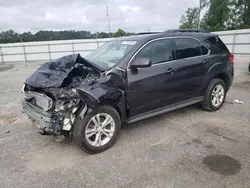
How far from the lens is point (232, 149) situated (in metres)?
3.07

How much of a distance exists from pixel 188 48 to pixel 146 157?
2.36 meters

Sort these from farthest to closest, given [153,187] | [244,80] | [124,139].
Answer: [244,80]
[124,139]
[153,187]

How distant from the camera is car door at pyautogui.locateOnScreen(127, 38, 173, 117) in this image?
3289mm

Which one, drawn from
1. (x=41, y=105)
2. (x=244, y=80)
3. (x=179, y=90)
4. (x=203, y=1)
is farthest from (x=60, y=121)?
(x=203, y=1)

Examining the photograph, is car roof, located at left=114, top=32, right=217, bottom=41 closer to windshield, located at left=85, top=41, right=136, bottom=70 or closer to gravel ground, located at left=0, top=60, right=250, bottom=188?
windshield, located at left=85, top=41, right=136, bottom=70

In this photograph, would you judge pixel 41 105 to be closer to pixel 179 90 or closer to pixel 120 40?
pixel 120 40

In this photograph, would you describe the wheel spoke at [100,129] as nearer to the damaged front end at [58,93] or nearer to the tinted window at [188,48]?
the damaged front end at [58,93]

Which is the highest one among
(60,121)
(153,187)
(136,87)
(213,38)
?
(213,38)

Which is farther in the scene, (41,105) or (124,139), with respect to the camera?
(124,139)

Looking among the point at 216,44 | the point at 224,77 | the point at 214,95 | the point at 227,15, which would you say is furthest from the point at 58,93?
the point at 227,15

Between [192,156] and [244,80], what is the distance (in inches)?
251

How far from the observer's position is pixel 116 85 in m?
3.12

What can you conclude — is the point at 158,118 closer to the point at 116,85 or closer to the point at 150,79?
the point at 150,79

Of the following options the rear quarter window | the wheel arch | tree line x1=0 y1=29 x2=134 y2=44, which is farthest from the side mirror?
tree line x1=0 y1=29 x2=134 y2=44
